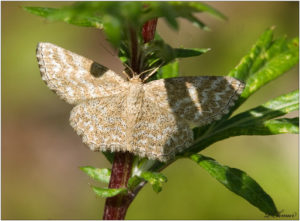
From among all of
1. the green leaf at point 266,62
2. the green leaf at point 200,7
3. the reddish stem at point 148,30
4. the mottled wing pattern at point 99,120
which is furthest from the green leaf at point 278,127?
the green leaf at point 200,7

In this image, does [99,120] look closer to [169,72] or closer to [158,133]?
[158,133]

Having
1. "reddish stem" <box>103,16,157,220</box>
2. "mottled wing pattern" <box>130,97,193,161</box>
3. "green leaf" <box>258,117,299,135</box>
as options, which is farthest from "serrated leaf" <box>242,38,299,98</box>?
"reddish stem" <box>103,16,157,220</box>

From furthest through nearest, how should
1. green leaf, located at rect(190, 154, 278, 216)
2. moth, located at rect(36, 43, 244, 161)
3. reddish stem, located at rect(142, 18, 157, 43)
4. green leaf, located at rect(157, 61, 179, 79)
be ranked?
green leaf, located at rect(157, 61, 179, 79) < moth, located at rect(36, 43, 244, 161) < green leaf, located at rect(190, 154, 278, 216) < reddish stem, located at rect(142, 18, 157, 43)

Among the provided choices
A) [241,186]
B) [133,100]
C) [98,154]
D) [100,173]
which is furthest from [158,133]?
[98,154]

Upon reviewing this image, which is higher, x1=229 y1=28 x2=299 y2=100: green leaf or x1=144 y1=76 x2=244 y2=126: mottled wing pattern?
x1=229 y1=28 x2=299 y2=100: green leaf

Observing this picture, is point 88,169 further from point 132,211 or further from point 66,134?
point 66,134

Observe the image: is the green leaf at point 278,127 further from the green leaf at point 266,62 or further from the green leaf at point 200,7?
the green leaf at point 200,7

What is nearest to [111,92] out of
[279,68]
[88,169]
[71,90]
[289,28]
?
[71,90]

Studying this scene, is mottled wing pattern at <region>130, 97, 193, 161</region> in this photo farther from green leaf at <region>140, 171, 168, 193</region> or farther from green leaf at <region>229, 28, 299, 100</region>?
green leaf at <region>229, 28, 299, 100</region>
